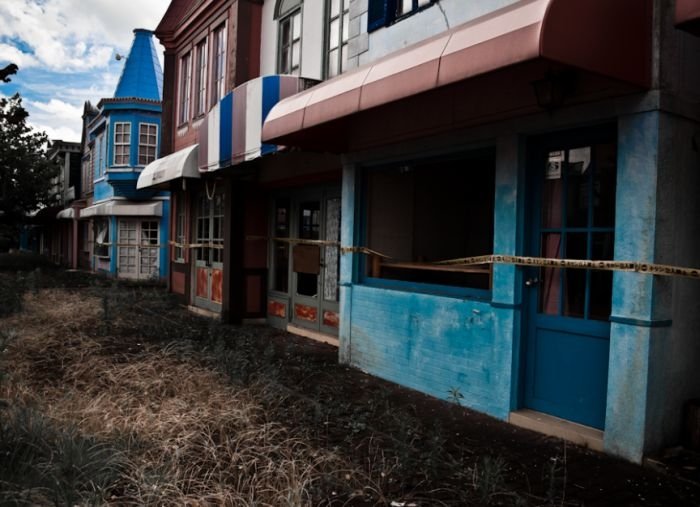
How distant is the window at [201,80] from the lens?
12.2 m

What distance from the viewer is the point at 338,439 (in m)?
4.37

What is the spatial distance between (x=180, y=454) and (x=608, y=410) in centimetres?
293

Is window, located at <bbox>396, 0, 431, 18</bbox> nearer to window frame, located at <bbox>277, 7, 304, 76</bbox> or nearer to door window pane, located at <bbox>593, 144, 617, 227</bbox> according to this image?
door window pane, located at <bbox>593, 144, 617, 227</bbox>

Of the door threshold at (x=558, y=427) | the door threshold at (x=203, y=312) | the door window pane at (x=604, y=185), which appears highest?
the door window pane at (x=604, y=185)

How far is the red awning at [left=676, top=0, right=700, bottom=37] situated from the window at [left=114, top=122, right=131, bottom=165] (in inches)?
792

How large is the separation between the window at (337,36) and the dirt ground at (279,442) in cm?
407

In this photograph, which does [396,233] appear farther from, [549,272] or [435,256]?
[549,272]

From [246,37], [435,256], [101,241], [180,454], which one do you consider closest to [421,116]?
[435,256]

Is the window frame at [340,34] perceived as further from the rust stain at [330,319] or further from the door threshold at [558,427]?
the door threshold at [558,427]

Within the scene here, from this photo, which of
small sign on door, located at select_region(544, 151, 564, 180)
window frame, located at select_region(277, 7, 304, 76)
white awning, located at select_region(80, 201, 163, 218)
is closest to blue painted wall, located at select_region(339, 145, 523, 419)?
small sign on door, located at select_region(544, 151, 564, 180)

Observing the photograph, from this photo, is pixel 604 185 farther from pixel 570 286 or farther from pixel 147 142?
pixel 147 142

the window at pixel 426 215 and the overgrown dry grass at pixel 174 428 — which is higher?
the window at pixel 426 215

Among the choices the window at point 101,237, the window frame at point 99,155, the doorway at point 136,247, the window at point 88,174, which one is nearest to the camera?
the doorway at point 136,247

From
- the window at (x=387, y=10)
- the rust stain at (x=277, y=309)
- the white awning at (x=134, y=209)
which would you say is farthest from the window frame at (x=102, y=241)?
the window at (x=387, y=10)
